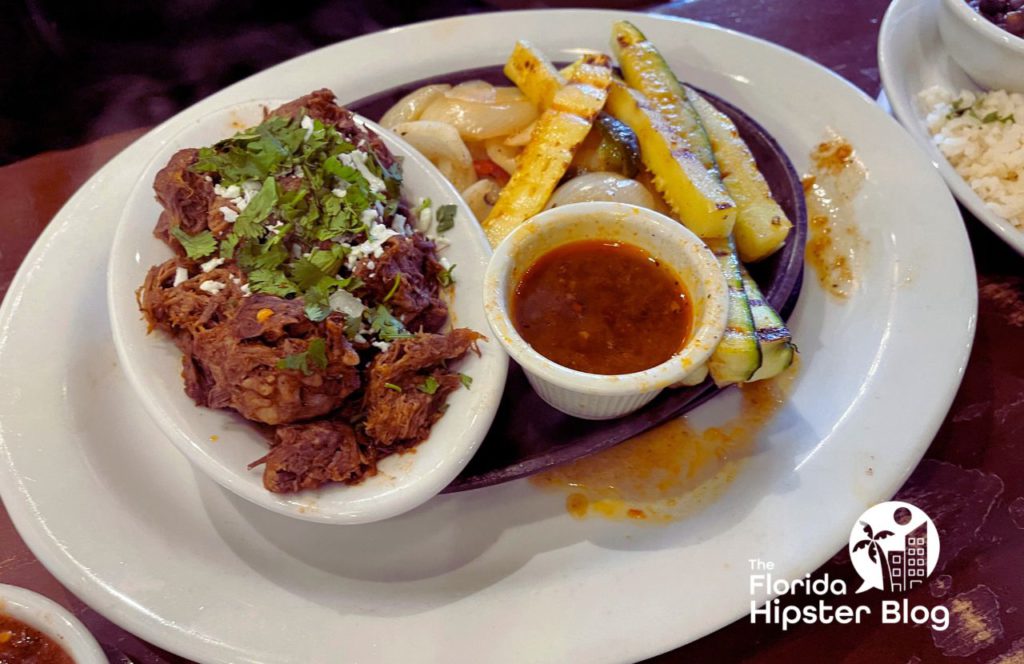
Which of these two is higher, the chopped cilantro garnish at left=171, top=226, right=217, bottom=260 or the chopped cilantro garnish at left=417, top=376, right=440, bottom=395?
the chopped cilantro garnish at left=171, top=226, right=217, bottom=260

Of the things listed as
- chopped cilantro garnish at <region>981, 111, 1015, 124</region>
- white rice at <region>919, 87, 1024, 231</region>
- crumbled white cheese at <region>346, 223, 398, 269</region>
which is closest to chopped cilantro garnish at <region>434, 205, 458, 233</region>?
crumbled white cheese at <region>346, 223, 398, 269</region>

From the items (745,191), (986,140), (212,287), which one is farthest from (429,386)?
(986,140)

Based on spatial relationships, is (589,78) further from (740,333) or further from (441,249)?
(740,333)

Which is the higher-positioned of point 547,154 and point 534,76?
point 534,76

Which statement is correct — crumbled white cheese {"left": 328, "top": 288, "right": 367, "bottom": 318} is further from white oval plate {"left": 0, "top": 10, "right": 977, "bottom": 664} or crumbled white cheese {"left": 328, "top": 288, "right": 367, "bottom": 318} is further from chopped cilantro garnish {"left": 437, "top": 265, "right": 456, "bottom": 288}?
white oval plate {"left": 0, "top": 10, "right": 977, "bottom": 664}

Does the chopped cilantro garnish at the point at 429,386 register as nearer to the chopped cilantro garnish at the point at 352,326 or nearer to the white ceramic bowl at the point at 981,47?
the chopped cilantro garnish at the point at 352,326

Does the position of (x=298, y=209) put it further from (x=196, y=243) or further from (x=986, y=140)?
(x=986, y=140)

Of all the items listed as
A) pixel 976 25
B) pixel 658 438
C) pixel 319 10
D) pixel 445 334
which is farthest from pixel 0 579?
pixel 976 25

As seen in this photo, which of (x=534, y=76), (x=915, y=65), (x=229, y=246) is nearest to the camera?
(x=229, y=246)
